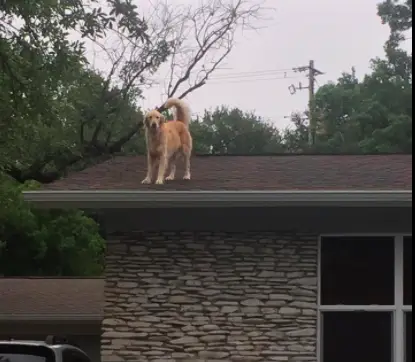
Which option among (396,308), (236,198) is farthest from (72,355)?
(396,308)

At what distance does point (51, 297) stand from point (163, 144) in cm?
764

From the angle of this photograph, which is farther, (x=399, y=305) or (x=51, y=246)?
(x=51, y=246)

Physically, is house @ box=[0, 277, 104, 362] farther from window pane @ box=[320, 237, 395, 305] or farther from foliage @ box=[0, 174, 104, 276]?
foliage @ box=[0, 174, 104, 276]

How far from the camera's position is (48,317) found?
1612cm

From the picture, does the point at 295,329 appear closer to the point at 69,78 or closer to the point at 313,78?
the point at 69,78

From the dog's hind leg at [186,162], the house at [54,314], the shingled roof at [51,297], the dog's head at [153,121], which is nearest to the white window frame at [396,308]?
the dog's hind leg at [186,162]

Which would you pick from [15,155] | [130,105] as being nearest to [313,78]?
[130,105]

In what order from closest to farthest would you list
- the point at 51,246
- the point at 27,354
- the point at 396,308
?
the point at 27,354, the point at 396,308, the point at 51,246

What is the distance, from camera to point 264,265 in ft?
33.7

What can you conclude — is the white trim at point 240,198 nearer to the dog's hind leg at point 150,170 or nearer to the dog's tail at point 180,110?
the dog's hind leg at point 150,170

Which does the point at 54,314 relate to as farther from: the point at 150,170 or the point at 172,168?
the point at 150,170

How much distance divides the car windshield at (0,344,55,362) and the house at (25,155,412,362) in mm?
2317

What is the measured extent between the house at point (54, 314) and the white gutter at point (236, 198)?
6497 millimetres

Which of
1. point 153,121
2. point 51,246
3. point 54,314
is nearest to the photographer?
point 153,121
